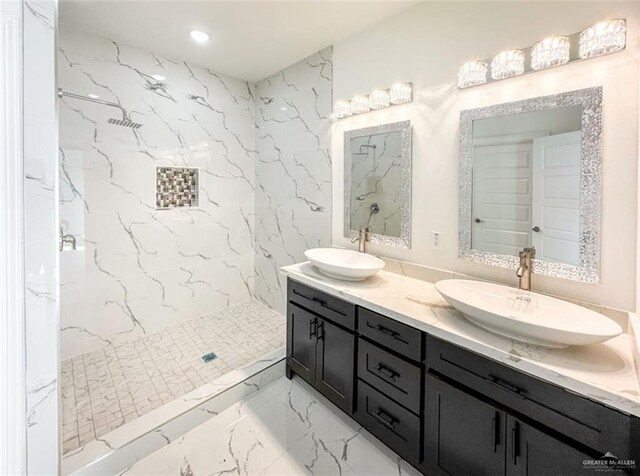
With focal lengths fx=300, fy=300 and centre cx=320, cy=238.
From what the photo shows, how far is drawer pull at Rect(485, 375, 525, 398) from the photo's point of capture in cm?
109

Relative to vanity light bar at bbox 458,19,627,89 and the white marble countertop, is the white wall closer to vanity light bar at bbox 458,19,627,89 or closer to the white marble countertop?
vanity light bar at bbox 458,19,627,89

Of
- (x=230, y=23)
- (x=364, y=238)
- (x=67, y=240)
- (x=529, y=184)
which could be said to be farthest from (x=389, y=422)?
(x=230, y=23)

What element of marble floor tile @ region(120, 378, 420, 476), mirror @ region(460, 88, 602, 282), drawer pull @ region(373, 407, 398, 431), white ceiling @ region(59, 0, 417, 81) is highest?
white ceiling @ region(59, 0, 417, 81)

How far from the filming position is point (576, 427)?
97 centimetres

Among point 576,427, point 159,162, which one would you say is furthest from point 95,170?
point 576,427

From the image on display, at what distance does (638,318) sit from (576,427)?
0.62 metres

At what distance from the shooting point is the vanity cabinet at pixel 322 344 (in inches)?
68.5

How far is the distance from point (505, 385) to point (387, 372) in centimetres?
55

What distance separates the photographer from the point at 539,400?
105 centimetres

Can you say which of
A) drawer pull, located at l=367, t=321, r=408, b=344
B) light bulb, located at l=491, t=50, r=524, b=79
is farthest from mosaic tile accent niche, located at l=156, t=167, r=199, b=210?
light bulb, located at l=491, t=50, r=524, b=79

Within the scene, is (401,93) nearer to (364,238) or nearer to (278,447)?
(364,238)

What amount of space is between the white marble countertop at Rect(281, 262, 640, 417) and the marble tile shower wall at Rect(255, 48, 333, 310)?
1141 millimetres

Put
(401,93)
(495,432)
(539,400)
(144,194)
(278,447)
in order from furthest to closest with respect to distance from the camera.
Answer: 1. (144,194)
2. (401,93)
3. (278,447)
4. (495,432)
5. (539,400)

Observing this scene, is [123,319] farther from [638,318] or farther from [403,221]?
[638,318]
